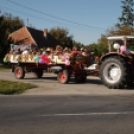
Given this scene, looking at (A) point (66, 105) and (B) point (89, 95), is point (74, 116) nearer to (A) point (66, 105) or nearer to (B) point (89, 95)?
(A) point (66, 105)

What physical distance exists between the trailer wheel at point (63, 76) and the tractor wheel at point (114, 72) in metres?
2.06

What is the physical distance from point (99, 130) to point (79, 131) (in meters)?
0.39

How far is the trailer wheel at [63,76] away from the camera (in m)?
14.6

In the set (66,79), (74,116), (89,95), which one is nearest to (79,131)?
(74,116)

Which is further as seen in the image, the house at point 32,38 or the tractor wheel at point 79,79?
the house at point 32,38

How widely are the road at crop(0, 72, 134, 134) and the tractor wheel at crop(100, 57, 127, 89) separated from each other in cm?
53

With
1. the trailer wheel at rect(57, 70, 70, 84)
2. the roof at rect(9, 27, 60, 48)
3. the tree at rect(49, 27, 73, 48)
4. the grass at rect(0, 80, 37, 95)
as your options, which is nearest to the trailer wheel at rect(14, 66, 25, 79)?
the trailer wheel at rect(57, 70, 70, 84)

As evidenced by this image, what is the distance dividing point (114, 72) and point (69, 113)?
5.29 meters

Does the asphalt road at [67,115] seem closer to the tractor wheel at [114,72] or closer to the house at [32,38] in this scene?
the tractor wheel at [114,72]

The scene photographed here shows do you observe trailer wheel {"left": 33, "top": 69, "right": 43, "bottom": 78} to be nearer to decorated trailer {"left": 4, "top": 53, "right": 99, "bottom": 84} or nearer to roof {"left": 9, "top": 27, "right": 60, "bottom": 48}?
decorated trailer {"left": 4, "top": 53, "right": 99, "bottom": 84}

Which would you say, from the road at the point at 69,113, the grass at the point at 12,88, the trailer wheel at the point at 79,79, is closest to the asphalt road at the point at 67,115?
the road at the point at 69,113

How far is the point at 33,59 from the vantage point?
16328 mm

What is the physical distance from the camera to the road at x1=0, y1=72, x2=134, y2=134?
20.9ft

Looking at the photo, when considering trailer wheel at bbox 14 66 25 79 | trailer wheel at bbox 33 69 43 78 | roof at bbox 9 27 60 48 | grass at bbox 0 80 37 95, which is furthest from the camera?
roof at bbox 9 27 60 48
